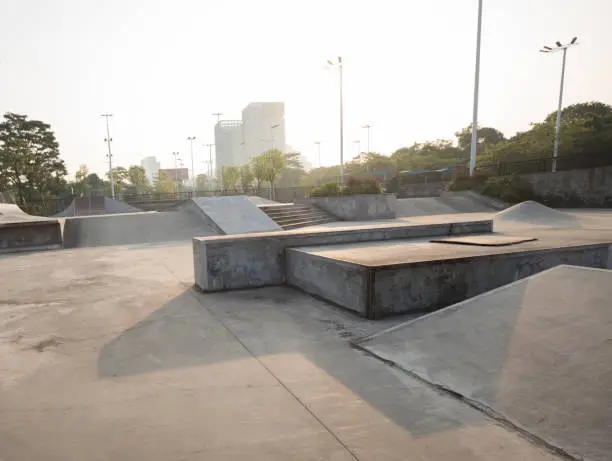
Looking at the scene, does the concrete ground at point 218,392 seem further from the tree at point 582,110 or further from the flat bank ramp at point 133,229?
the tree at point 582,110

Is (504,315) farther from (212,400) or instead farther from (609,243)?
(609,243)

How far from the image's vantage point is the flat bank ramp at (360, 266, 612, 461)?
2.59 m

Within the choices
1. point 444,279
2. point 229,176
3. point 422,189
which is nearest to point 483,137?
point 422,189

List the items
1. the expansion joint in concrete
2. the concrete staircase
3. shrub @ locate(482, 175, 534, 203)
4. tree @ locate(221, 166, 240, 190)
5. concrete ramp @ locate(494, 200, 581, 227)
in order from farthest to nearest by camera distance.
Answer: tree @ locate(221, 166, 240, 190) → shrub @ locate(482, 175, 534, 203) → the concrete staircase → concrete ramp @ locate(494, 200, 581, 227) → the expansion joint in concrete

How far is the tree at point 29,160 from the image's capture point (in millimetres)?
39344

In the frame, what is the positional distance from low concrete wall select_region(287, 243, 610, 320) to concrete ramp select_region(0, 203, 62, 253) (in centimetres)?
1080

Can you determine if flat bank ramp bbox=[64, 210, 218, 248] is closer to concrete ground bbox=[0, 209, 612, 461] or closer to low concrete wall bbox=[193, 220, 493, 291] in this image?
low concrete wall bbox=[193, 220, 493, 291]

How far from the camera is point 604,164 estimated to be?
25.7 m

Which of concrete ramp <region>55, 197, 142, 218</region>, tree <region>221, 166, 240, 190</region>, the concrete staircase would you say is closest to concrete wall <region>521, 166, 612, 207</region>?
the concrete staircase

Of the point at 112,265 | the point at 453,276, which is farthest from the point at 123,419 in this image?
the point at 112,265

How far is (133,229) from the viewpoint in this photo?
49.7 feet

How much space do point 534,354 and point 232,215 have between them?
14.3 meters

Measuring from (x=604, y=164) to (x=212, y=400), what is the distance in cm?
3129

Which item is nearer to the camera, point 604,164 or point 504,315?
point 504,315
